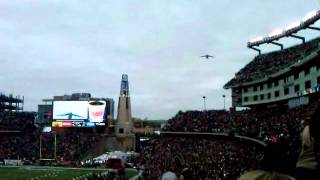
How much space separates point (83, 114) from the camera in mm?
82250

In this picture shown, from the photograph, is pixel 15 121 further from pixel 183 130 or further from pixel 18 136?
pixel 183 130

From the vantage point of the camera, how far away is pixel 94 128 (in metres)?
86.6

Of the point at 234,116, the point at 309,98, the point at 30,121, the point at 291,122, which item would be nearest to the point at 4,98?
the point at 30,121

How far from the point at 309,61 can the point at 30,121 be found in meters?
57.5

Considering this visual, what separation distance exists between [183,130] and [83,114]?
18406 mm

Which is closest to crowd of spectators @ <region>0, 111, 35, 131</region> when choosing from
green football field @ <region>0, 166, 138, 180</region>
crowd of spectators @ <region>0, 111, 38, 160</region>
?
crowd of spectators @ <region>0, 111, 38, 160</region>

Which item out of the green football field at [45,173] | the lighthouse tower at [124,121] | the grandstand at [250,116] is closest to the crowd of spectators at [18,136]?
the lighthouse tower at [124,121]

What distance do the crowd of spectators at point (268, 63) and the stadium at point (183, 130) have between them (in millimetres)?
188

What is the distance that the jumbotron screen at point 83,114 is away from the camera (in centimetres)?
8200

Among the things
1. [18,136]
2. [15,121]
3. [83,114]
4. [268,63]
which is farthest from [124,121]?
[268,63]

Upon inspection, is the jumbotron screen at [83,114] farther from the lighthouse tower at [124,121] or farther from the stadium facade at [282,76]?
the stadium facade at [282,76]

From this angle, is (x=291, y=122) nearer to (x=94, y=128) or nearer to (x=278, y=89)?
(x=278, y=89)

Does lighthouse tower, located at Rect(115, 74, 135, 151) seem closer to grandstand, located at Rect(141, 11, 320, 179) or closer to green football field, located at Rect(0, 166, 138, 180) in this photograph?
grandstand, located at Rect(141, 11, 320, 179)

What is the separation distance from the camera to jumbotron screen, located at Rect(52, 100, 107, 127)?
82000 mm
